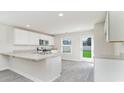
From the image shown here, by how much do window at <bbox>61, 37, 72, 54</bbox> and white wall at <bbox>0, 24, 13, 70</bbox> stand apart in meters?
3.99

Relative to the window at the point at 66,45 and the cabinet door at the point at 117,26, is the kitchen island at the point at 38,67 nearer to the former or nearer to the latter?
the cabinet door at the point at 117,26

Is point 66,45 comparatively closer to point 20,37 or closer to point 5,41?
point 20,37

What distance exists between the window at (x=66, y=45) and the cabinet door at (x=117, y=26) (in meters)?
5.03

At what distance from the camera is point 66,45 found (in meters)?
7.16

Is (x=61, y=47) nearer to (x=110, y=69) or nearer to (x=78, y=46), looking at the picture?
(x=78, y=46)

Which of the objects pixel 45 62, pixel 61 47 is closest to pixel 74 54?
pixel 61 47

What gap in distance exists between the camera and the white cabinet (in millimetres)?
2004

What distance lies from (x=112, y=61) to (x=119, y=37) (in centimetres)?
57

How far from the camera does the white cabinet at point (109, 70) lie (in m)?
2.00

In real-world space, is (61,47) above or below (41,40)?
below

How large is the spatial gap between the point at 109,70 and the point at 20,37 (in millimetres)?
3643

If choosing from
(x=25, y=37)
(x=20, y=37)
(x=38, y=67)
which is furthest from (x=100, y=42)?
(x=20, y=37)

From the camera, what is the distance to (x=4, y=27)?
394 centimetres
